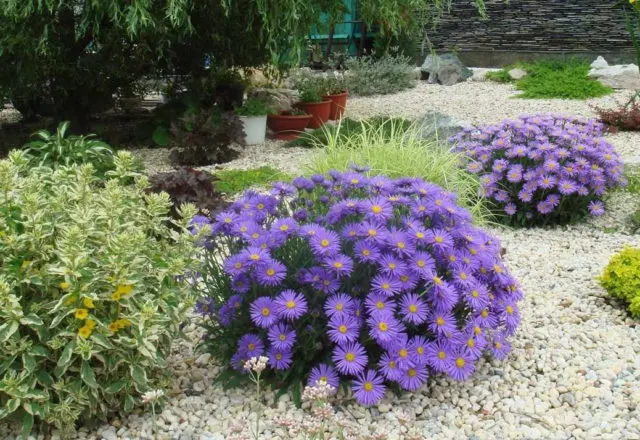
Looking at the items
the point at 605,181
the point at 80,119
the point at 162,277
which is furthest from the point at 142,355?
the point at 80,119

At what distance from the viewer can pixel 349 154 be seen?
4898 millimetres

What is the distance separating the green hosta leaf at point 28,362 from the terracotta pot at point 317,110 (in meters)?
6.36

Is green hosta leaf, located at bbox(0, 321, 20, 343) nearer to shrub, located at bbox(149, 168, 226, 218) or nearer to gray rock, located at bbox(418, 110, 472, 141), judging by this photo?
shrub, located at bbox(149, 168, 226, 218)

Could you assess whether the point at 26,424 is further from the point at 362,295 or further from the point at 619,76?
the point at 619,76

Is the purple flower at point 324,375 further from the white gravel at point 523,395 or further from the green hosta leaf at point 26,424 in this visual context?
the green hosta leaf at point 26,424

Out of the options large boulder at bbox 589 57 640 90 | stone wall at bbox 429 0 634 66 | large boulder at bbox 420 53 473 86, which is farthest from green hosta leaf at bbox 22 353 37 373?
stone wall at bbox 429 0 634 66

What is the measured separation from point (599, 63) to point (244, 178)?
8.63 m

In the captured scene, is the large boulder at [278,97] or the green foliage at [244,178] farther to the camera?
the large boulder at [278,97]

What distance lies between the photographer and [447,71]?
1226 centimetres

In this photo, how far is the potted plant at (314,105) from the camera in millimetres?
8250

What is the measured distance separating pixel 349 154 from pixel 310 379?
109 inches

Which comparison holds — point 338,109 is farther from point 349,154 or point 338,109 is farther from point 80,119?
point 349,154

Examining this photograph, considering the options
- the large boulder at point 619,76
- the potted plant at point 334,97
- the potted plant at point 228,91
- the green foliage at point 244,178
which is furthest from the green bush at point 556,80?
the green foliage at point 244,178

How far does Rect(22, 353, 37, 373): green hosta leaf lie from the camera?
209 cm
